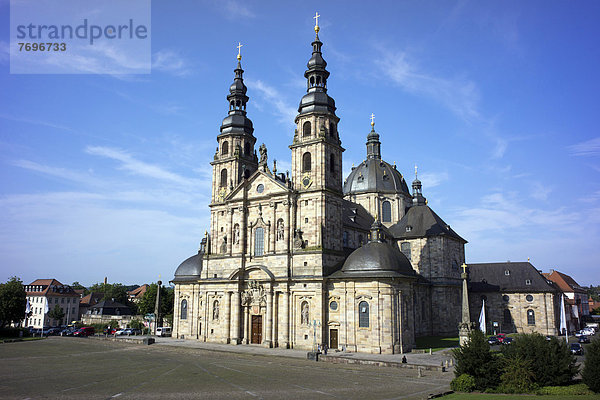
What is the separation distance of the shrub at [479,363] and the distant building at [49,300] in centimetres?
8834

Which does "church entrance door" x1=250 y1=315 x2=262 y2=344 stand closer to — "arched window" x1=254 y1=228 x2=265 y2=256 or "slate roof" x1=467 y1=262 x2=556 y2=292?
"arched window" x1=254 y1=228 x2=265 y2=256

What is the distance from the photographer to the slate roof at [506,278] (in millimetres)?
66000

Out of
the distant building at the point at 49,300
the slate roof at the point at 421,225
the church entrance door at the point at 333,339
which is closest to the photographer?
the church entrance door at the point at 333,339

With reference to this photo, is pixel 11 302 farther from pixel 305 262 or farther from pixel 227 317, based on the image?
pixel 305 262

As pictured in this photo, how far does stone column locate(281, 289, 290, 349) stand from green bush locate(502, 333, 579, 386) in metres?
26.0

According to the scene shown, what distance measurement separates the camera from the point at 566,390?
2275 cm

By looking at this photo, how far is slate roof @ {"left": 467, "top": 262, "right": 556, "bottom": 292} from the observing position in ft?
217

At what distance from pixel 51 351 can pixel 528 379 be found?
4182 cm

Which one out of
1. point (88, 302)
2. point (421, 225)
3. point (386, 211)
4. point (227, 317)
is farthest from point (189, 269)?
point (88, 302)

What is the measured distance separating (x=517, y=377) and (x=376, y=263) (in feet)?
68.9

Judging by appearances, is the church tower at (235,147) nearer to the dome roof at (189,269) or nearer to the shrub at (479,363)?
the dome roof at (189,269)

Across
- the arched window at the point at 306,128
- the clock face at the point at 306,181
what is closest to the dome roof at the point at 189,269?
the clock face at the point at 306,181

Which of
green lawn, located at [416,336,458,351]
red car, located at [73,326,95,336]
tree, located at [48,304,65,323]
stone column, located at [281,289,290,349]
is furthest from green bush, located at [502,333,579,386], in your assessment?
tree, located at [48,304,65,323]

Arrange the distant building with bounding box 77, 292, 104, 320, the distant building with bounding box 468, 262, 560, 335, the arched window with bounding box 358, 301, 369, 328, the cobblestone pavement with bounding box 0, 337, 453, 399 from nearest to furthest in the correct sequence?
the cobblestone pavement with bounding box 0, 337, 453, 399
the arched window with bounding box 358, 301, 369, 328
the distant building with bounding box 468, 262, 560, 335
the distant building with bounding box 77, 292, 104, 320
